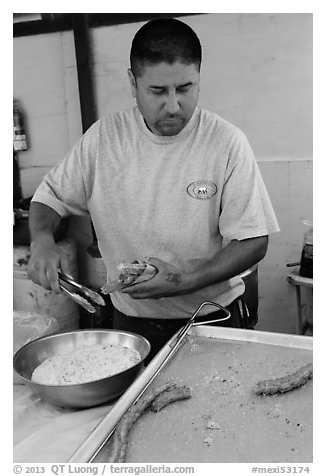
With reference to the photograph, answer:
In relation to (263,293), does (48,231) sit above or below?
above

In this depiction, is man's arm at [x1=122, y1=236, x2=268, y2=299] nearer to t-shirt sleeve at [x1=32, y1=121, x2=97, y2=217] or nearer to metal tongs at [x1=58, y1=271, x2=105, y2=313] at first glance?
metal tongs at [x1=58, y1=271, x2=105, y2=313]

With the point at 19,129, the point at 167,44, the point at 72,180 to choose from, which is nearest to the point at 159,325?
the point at 72,180

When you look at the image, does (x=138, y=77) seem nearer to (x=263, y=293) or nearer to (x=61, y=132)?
(x=263, y=293)

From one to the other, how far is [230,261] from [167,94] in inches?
16.6

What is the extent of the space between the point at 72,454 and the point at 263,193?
2.58 ft

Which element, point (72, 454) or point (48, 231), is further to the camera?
point (48, 231)

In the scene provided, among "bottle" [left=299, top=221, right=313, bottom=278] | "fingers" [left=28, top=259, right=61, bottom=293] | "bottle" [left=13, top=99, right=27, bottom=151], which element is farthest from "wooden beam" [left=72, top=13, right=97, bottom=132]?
"fingers" [left=28, top=259, right=61, bottom=293]

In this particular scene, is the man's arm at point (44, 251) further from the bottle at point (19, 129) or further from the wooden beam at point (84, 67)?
the bottle at point (19, 129)

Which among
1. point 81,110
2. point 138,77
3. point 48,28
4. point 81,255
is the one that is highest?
point 48,28

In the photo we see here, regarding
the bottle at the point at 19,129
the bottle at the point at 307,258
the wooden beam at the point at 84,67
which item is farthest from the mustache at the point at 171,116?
the bottle at the point at 19,129

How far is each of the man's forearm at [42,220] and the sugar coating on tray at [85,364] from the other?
1.11ft

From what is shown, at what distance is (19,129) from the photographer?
2.48m
